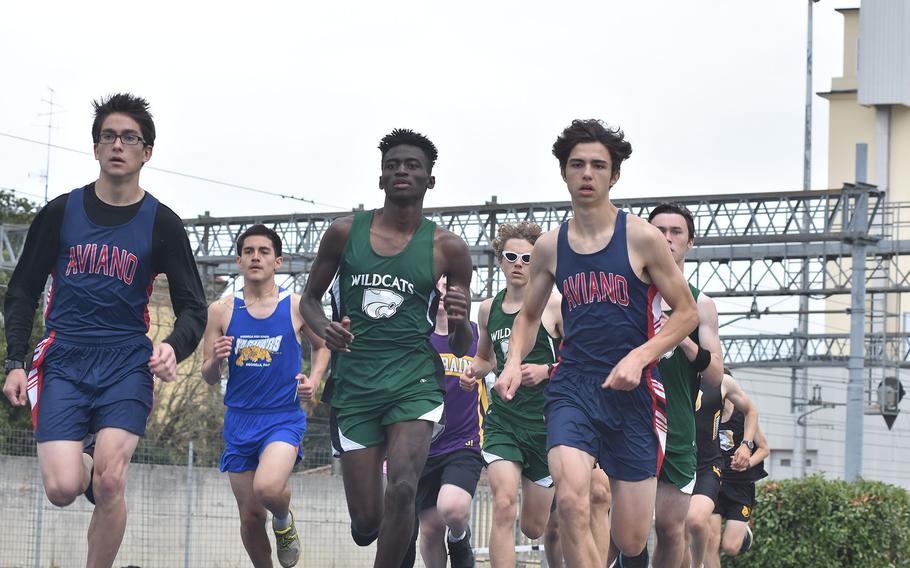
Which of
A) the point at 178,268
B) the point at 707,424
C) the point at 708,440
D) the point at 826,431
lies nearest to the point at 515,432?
the point at 707,424

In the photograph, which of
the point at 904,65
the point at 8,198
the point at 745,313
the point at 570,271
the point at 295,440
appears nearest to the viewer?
the point at 570,271

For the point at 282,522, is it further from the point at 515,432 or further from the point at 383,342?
the point at 383,342

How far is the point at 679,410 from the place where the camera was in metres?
10.5

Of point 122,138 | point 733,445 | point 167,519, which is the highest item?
point 122,138

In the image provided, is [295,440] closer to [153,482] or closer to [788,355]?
[153,482]

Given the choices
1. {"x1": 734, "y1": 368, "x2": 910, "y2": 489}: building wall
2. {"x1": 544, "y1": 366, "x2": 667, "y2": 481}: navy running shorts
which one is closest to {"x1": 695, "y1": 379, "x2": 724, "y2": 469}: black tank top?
{"x1": 544, "y1": 366, "x2": 667, "y2": 481}: navy running shorts

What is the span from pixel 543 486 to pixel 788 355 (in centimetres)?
4850

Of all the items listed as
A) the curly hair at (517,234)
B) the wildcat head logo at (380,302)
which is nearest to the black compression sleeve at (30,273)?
the wildcat head logo at (380,302)

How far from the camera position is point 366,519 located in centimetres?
929

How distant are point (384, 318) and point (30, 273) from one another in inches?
81.4

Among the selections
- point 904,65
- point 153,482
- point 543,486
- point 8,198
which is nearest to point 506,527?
point 543,486

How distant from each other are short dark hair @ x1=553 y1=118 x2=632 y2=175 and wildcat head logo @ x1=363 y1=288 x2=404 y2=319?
1290 mm

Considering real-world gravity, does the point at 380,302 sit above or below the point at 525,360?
above

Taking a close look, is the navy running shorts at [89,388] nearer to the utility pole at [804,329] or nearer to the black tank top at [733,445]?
the black tank top at [733,445]
